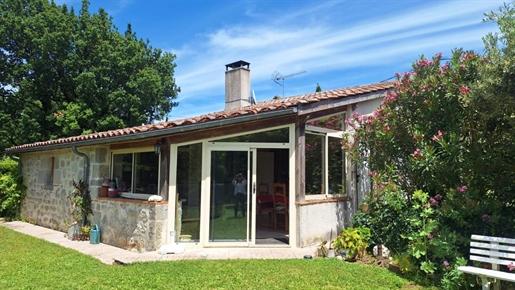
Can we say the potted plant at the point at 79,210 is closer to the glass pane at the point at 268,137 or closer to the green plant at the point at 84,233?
the green plant at the point at 84,233

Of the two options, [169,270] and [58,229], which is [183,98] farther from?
[169,270]

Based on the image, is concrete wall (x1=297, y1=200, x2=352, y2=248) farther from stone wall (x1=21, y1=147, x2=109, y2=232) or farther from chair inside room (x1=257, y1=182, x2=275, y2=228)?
stone wall (x1=21, y1=147, x2=109, y2=232)

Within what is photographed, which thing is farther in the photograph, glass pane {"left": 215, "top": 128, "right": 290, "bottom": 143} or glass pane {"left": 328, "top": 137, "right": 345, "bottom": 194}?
glass pane {"left": 328, "top": 137, "right": 345, "bottom": 194}

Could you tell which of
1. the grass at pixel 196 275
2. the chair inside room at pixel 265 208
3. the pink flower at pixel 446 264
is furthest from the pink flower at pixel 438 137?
the chair inside room at pixel 265 208

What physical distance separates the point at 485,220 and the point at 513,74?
7.42ft

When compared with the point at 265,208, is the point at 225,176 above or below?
above

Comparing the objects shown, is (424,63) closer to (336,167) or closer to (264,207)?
(336,167)

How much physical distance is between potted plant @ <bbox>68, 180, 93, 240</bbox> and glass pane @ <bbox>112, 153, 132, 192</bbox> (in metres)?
0.97

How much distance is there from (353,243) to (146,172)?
5.15 meters

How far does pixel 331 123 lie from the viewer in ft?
29.3

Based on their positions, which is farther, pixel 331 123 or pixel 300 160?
pixel 331 123

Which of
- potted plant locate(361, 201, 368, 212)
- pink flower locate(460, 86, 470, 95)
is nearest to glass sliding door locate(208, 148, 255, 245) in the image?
potted plant locate(361, 201, 368, 212)

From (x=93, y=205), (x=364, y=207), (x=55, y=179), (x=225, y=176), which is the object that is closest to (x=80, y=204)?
(x=93, y=205)

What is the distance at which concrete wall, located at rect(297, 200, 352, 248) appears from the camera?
757cm
